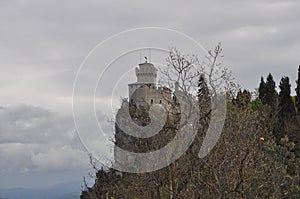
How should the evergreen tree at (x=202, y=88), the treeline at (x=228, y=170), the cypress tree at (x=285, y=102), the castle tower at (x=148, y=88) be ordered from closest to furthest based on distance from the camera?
the treeline at (x=228, y=170)
the evergreen tree at (x=202, y=88)
the castle tower at (x=148, y=88)
the cypress tree at (x=285, y=102)

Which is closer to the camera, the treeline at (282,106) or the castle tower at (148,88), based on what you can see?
the castle tower at (148,88)

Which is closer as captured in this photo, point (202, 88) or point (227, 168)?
point (227, 168)

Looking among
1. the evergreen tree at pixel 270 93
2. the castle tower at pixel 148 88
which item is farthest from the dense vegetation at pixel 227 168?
the evergreen tree at pixel 270 93

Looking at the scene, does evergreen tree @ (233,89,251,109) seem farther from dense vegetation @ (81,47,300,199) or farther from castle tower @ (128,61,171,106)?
castle tower @ (128,61,171,106)

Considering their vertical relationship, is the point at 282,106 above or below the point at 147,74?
above

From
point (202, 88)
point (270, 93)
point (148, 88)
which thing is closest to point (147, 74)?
point (148, 88)

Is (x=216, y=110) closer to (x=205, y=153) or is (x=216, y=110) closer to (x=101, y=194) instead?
(x=205, y=153)

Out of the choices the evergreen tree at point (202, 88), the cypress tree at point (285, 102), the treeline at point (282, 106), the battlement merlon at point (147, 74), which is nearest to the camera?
the evergreen tree at point (202, 88)

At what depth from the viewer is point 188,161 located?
15656 millimetres

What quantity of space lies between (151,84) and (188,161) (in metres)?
3.51

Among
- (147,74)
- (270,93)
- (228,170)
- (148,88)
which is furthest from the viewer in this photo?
(270,93)

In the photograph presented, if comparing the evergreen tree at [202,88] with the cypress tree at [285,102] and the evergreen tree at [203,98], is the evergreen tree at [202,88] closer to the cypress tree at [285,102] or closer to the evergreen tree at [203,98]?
the evergreen tree at [203,98]

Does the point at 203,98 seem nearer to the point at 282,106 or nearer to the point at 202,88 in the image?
the point at 202,88

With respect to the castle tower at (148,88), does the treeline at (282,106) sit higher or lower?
higher
